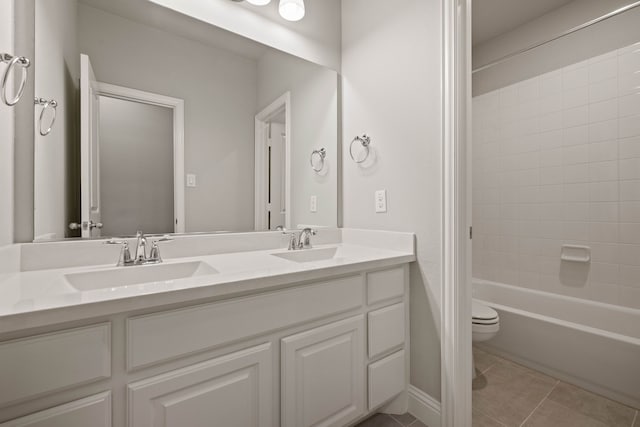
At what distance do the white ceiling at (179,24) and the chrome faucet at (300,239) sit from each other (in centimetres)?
99

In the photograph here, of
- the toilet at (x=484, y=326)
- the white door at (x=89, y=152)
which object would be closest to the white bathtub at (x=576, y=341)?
the toilet at (x=484, y=326)

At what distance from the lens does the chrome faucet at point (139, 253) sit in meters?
1.12

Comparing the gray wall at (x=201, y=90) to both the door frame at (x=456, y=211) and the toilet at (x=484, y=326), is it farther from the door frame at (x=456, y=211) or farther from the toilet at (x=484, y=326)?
the toilet at (x=484, y=326)

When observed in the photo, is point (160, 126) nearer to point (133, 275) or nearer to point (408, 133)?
→ point (133, 275)

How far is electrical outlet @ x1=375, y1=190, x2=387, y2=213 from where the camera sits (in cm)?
160

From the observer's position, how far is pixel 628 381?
1514 mm

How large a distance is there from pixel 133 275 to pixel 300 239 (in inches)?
32.9

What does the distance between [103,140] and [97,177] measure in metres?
0.15

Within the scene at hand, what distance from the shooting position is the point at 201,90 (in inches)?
54.6

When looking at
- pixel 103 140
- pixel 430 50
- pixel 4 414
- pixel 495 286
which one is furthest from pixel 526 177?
pixel 4 414

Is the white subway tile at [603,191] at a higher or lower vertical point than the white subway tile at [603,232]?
higher

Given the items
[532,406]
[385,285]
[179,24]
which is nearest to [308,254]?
[385,285]

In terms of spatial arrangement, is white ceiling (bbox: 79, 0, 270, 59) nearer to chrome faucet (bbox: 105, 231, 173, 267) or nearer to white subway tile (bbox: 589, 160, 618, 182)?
chrome faucet (bbox: 105, 231, 173, 267)

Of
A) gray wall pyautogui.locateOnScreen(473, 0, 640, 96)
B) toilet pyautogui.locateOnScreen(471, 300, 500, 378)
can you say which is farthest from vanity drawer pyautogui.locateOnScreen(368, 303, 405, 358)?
gray wall pyautogui.locateOnScreen(473, 0, 640, 96)
